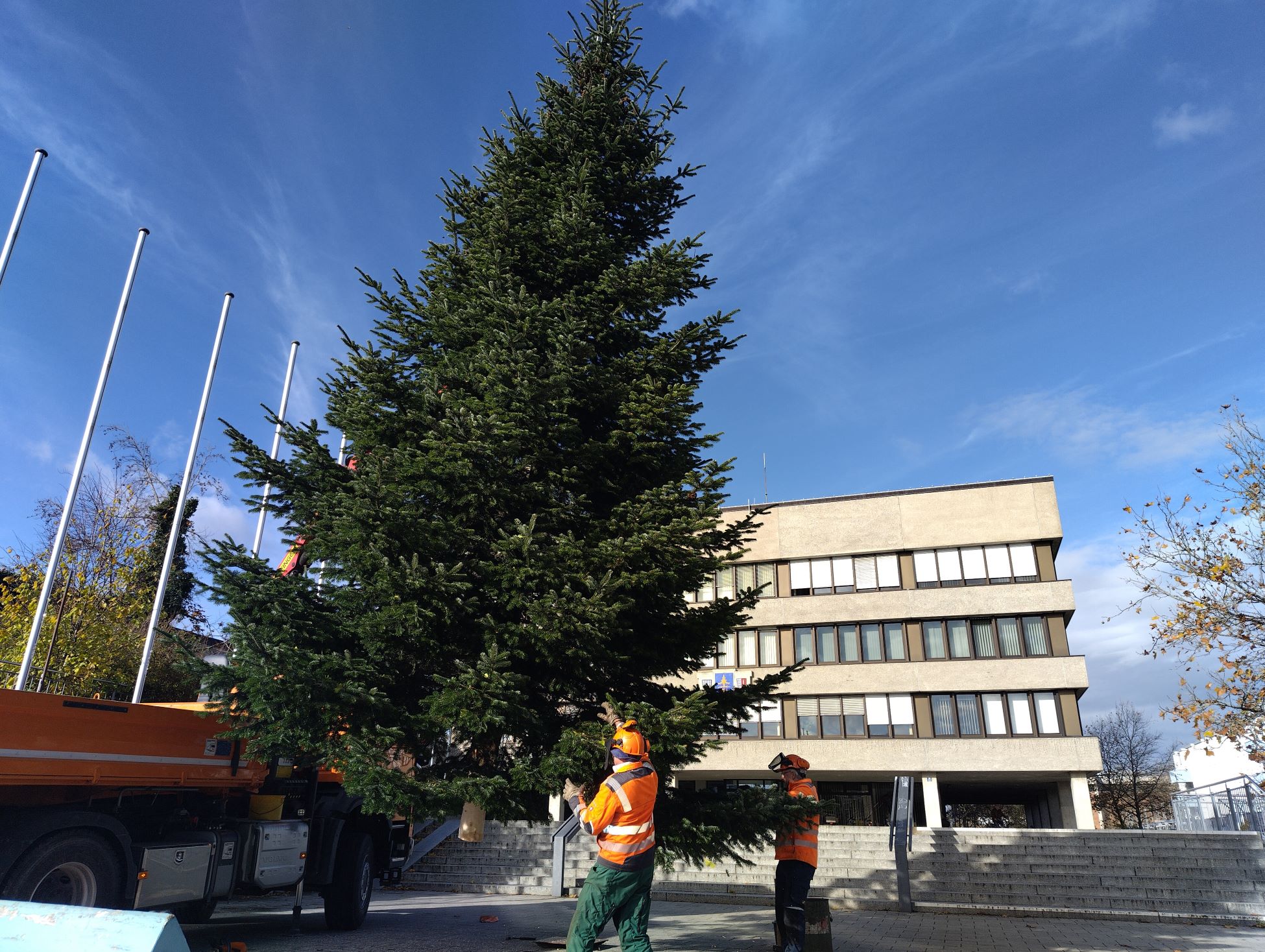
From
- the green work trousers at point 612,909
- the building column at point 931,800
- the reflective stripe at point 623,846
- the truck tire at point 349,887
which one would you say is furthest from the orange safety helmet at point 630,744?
the building column at point 931,800

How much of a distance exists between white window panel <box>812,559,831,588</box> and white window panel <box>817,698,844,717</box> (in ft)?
14.5

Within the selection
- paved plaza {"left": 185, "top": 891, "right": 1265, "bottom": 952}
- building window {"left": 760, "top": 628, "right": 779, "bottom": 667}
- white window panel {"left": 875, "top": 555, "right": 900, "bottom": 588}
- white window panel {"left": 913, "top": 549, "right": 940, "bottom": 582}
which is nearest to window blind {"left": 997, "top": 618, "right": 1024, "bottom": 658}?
white window panel {"left": 913, "top": 549, "right": 940, "bottom": 582}

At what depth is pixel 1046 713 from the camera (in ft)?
90.3

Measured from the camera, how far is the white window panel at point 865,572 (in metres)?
31.1

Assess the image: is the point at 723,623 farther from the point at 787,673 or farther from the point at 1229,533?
the point at 1229,533

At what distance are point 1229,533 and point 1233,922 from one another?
20.3 feet

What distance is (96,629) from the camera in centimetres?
2147

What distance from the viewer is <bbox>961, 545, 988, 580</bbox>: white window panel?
2988 cm

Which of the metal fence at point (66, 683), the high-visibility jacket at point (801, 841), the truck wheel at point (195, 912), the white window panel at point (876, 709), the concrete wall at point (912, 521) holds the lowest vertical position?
the truck wheel at point (195, 912)

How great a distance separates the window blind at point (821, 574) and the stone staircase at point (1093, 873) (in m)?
15.9

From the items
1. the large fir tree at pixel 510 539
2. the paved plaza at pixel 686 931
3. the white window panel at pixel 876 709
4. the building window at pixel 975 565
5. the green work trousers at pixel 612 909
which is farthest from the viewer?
the building window at pixel 975 565

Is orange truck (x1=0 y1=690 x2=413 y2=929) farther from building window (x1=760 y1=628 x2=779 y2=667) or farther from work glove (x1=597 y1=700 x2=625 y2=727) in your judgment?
building window (x1=760 y1=628 x2=779 y2=667)

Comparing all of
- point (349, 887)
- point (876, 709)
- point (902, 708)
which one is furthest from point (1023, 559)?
point (349, 887)

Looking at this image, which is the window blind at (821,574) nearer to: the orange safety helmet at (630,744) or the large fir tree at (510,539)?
the large fir tree at (510,539)
